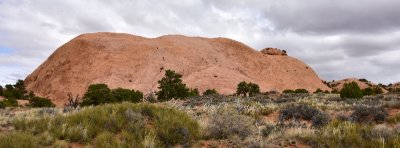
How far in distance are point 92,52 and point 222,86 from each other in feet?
85.5

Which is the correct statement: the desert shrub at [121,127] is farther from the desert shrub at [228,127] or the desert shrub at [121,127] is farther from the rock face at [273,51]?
the rock face at [273,51]

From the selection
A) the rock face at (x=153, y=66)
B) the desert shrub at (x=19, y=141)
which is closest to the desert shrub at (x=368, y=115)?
the desert shrub at (x=19, y=141)

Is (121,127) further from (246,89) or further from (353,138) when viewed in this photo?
(246,89)

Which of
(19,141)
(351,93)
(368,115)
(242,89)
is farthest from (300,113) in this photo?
(242,89)

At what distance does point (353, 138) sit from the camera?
30.0ft

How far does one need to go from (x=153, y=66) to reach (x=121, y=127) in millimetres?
64416

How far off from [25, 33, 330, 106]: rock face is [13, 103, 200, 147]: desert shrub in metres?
53.5

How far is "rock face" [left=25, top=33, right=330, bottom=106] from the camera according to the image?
6969cm

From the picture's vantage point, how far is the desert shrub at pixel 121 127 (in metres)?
9.73

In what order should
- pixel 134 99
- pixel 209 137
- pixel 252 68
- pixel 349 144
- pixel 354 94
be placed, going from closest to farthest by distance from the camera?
pixel 349 144 < pixel 209 137 < pixel 354 94 < pixel 134 99 < pixel 252 68

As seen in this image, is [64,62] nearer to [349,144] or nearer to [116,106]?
[116,106]

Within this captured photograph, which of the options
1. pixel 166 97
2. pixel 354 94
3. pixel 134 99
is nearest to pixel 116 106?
pixel 354 94

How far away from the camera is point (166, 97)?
4781 centimetres

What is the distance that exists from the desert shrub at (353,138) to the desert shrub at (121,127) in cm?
297
